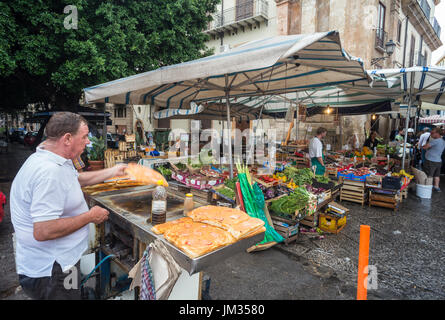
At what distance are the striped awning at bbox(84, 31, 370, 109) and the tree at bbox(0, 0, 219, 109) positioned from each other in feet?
14.2

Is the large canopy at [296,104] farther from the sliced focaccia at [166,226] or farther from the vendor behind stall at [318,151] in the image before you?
the sliced focaccia at [166,226]

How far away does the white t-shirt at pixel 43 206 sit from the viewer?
5.26ft

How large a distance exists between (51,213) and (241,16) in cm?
2021

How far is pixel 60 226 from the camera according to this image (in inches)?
65.2

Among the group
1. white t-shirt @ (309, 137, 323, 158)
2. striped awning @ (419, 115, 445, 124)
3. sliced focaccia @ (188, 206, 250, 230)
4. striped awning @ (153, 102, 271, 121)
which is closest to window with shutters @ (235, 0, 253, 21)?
striped awning @ (153, 102, 271, 121)

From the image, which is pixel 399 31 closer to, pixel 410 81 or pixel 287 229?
pixel 410 81

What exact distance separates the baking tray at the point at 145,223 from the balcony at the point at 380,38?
53.0 ft

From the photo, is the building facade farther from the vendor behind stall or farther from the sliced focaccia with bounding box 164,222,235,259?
the sliced focaccia with bounding box 164,222,235,259

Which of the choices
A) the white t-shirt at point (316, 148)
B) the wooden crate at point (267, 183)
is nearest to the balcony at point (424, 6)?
the white t-shirt at point (316, 148)

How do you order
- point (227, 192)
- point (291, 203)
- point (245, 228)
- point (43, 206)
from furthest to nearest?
1. point (227, 192)
2. point (291, 203)
3. point (245, 228)
4. point (43, 206)

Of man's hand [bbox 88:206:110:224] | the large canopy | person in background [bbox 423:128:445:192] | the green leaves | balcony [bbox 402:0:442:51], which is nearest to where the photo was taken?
man's hand [bbox 88:206:110:224]

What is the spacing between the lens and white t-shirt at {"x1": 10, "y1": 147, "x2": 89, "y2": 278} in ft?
5.26

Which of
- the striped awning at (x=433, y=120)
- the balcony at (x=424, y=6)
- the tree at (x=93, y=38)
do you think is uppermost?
the balcony at (x=424, y=6)

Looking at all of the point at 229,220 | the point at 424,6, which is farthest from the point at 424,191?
the point at 424,6
